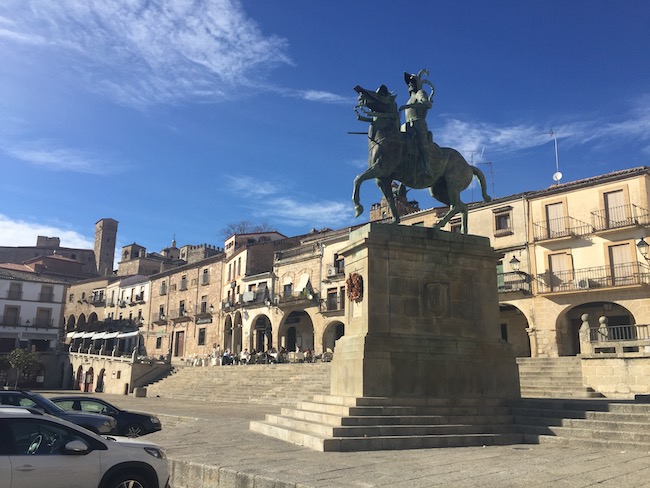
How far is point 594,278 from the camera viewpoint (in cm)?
3089

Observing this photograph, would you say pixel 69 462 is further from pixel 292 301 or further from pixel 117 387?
pixel 117 387

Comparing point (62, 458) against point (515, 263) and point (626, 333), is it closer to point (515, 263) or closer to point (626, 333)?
point (626, 333)

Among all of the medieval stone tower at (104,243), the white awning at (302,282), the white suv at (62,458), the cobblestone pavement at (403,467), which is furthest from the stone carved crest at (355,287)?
the medieval stone tower at (104,243)

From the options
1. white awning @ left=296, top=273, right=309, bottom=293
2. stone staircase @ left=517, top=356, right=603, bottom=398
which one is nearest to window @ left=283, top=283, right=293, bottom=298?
white awning @ left=296, top=273, right=309, bottom=293

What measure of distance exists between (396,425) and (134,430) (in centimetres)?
701

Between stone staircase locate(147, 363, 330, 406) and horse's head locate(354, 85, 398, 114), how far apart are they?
14418 millimetres

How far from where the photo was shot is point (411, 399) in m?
10.9

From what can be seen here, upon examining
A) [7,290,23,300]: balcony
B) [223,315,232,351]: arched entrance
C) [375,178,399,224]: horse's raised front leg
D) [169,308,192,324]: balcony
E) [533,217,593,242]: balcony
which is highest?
[533,217,593,242]: balcony

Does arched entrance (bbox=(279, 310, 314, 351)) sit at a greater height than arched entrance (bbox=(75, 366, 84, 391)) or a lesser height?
greater

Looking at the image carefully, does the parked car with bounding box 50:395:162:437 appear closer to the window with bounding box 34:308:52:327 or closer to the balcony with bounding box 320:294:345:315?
the balcony with bounding box 320:294:345:315

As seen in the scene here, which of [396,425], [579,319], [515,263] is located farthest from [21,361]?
[396,425]

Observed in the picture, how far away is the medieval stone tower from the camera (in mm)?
92000

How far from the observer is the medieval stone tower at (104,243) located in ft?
302

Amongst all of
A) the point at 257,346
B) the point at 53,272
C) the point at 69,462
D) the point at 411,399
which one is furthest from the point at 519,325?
the point at 53,272
